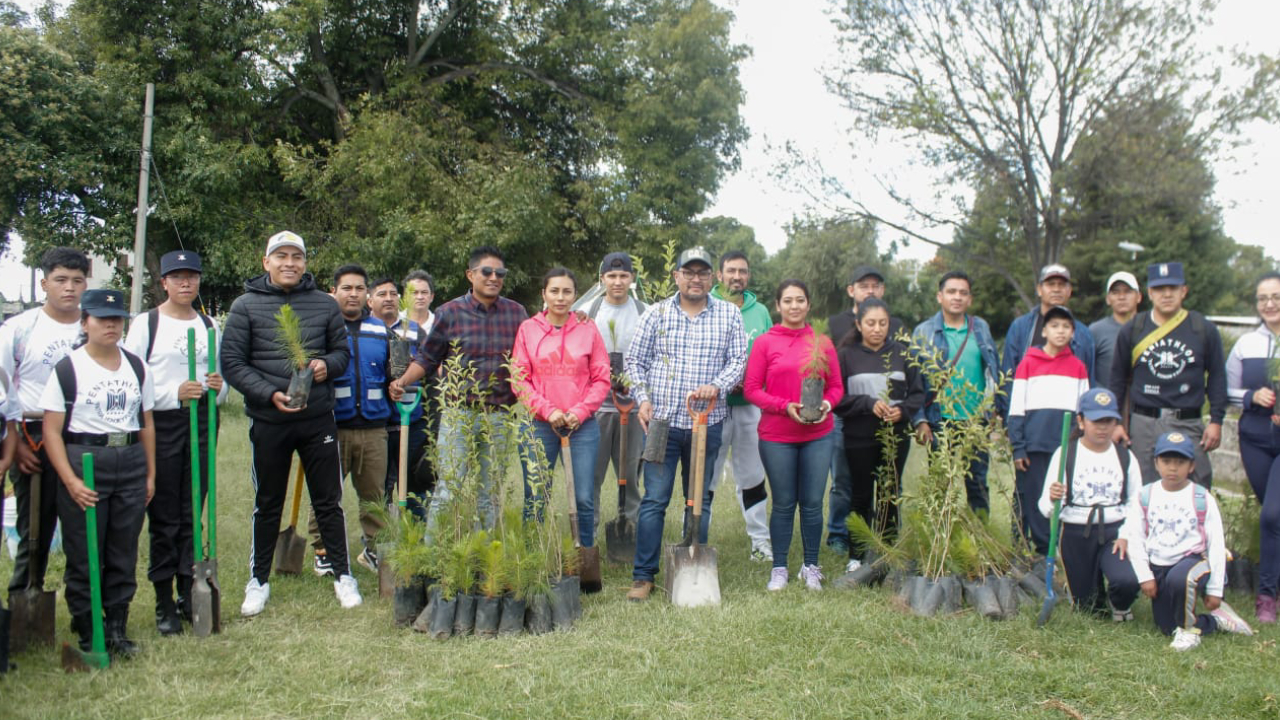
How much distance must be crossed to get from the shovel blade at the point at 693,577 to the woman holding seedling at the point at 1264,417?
9.28 feet

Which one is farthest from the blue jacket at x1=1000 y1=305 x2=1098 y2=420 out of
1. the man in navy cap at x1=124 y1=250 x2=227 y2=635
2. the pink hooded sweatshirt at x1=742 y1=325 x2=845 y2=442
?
the man in navy cap at x1=124 y1=250 x2=227 y2=635

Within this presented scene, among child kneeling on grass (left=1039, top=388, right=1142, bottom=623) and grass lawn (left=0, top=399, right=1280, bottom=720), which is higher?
child kneeling on grass (left=1039, top=388, right=1142, bottom=623)

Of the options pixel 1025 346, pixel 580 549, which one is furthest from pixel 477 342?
pixel 1025 346

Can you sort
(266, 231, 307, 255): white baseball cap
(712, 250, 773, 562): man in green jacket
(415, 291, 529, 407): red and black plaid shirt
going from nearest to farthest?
1. (266, 231, 307, 255): white baseball cap
2. (415, 291, 529, 407): red and black plaid shirt
3. (712, 250, 773, 562): man in green jacket

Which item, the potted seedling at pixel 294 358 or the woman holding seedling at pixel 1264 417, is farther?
the woman holding seedling at pixel 1264 417

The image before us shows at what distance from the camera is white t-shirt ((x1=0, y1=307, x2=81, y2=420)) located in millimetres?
4586

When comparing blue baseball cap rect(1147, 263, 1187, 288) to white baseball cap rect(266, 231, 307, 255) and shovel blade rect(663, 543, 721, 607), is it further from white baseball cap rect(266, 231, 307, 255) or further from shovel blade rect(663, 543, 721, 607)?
white baseball cap rect(266, 231, 307, 255)

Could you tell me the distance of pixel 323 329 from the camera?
504 centimetres

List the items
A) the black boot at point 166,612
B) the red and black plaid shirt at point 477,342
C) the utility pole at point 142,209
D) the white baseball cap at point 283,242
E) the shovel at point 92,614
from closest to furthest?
the shovel at point 92,614 → the black boot at point 166,612 → the white baseball cap at point 283,242 → the red and black plaid shirt at point 477,342 → the utility pole at point 142,209

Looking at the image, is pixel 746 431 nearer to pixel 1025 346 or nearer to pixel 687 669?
pixel 1025 346

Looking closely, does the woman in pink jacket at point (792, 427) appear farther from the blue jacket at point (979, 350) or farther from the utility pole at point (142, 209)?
the utility pole at point (142, 209)

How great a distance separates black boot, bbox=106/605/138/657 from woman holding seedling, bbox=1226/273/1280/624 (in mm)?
5622

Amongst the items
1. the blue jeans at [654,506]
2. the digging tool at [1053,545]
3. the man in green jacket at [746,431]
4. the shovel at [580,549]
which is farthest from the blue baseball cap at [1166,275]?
the shovel at [580,549]

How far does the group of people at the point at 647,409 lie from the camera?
4.42 meters
